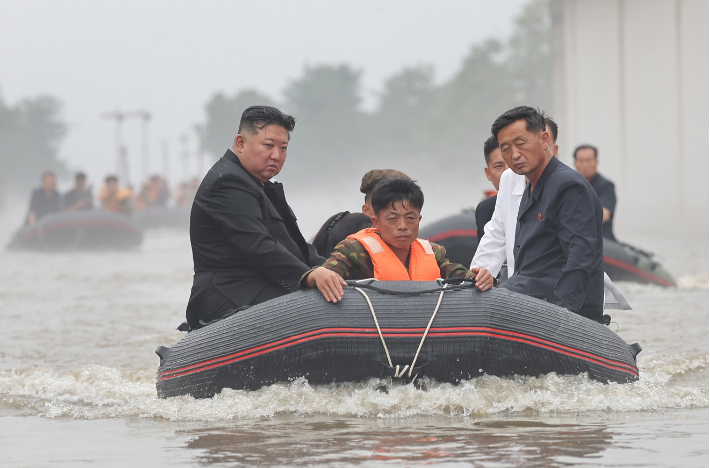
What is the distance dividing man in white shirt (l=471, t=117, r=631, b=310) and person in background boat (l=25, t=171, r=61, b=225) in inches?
564

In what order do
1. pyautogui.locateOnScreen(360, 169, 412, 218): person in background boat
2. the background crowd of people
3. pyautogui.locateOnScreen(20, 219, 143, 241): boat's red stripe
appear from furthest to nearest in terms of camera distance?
pyautogui.locateOnScreen(20, 219, 143, 241): boat's red stripe, the background crowd of people, pyautogui.locateOnScreen(360, 169, 412, 218): person in background boat

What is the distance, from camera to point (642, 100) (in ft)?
75.5

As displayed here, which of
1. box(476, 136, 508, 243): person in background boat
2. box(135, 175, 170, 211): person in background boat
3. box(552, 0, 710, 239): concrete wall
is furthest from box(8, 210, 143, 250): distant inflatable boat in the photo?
box(476, 136, 508, 243): person in background boat

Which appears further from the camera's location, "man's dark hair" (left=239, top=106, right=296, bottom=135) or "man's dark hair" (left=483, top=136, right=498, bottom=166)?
"man's dark hair" (left=483, top=136, right=498, bottom=166)

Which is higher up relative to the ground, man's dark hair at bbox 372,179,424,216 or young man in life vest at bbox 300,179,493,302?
man's dark hair at bbox 372,179,424,216

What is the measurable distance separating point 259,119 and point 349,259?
0.76 m

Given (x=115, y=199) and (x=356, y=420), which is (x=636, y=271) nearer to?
(x=356, y=420)

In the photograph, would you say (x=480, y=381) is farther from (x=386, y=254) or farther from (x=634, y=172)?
(x=634, y=172)

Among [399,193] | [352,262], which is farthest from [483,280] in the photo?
[352,262]

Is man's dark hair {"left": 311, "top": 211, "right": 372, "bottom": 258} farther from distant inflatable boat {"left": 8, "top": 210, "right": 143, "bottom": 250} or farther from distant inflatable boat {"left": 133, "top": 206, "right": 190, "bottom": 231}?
distant inflatable boat {"left": 133, "top": 206, "right": 190, "bottom": 231}

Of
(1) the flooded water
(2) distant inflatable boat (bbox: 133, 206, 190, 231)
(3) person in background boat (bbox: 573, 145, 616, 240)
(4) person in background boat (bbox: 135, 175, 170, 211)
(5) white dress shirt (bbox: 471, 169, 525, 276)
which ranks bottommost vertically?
(1) the flooded water

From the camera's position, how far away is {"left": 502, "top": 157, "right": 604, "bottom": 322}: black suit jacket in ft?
14.7

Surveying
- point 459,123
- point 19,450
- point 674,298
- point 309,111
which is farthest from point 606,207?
point 309,111

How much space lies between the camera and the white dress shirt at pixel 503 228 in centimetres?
515
